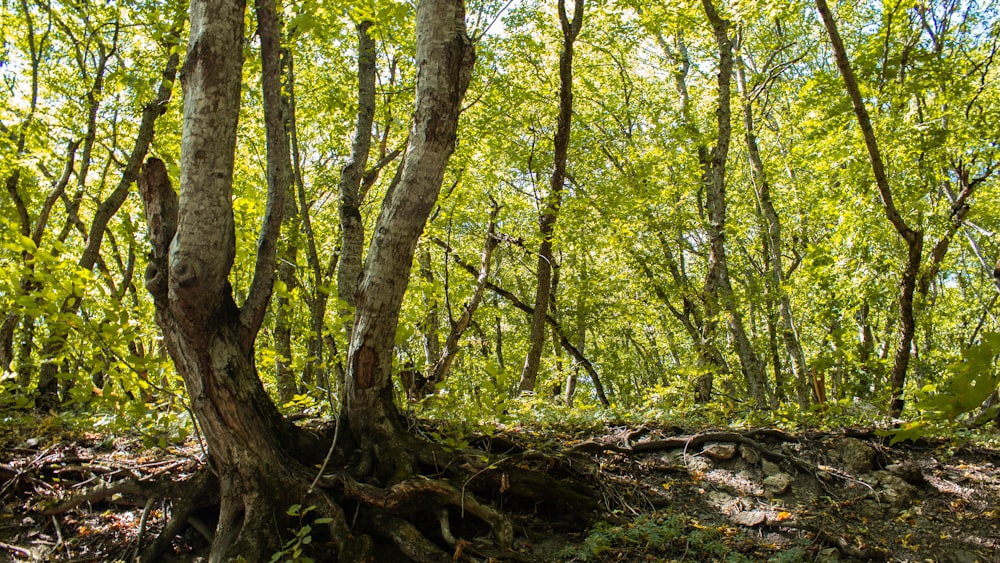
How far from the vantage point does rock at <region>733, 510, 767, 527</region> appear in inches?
177

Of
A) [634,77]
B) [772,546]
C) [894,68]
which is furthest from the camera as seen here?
[634,77]

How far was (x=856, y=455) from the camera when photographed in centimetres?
520

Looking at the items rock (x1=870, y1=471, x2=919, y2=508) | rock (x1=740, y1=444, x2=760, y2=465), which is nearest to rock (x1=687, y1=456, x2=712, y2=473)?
rock (x1=740, y1=444, x2=760, y2=465)

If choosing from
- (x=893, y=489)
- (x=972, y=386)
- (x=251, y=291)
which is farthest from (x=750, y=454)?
(x=251, y=291)

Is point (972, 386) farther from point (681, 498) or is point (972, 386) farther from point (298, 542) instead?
point (681, 498)

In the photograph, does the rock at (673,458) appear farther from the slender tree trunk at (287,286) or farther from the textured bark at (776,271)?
the textured bark at (776,271)

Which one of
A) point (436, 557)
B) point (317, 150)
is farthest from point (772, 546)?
point (317, 150)

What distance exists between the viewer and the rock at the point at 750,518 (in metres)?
4.49

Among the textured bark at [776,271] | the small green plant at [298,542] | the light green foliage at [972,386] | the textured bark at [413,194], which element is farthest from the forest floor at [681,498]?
the textured bark at [776,271]

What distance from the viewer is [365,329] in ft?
14.2

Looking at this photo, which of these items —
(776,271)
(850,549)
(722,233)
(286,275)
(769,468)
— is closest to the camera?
(850,549)

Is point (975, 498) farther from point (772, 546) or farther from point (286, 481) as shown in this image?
point (286, 481)

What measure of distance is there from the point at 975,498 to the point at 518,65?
1158 cm

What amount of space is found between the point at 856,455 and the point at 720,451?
3.59ft
